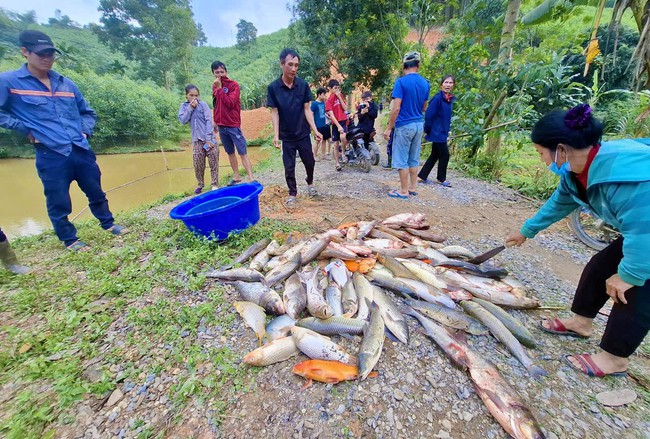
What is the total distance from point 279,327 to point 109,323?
1.39m

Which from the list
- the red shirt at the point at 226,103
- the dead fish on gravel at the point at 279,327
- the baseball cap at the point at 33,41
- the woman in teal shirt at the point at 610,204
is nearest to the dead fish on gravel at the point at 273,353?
the dead fish on gravel at the point at 279,327

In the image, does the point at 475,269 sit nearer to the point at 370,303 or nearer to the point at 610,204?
the point at 370,303

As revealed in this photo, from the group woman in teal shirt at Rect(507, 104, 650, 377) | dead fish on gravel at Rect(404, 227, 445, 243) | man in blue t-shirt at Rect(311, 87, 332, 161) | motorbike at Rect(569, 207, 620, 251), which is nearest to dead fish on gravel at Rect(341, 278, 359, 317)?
dead fish on gravel at Rect(404, 227, 445, 243)

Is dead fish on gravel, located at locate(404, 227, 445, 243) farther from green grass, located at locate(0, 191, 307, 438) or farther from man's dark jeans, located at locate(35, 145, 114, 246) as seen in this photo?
man's dark jeans, located at locate(35, 145, 114, 246)

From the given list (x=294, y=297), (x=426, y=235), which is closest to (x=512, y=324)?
(x=426, y=235)

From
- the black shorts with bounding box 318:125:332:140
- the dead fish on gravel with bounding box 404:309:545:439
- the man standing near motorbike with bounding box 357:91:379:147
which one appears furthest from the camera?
the black shorts with bounding box 318:125:332:140

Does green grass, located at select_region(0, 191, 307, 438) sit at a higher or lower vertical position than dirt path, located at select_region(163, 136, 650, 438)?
higher

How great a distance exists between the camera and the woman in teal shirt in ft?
4.35

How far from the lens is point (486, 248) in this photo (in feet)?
11.3

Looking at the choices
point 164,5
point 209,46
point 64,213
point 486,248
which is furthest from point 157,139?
point 209,46

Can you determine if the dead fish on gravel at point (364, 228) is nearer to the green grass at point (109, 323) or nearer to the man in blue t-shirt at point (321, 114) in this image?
the green grass at point (109, 323)

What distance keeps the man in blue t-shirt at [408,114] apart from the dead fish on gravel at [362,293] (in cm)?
273

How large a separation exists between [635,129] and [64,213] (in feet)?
29.7

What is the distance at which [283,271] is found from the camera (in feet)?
8.73
